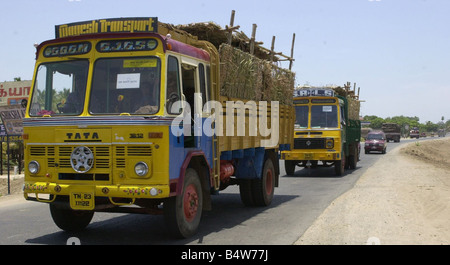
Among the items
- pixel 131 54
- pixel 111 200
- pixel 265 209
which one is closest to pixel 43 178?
pixel 111 200

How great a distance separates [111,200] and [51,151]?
1184 millimetres

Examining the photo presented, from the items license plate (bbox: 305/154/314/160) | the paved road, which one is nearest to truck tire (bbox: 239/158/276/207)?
the paved road

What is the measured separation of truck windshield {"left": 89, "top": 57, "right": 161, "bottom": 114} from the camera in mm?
6812

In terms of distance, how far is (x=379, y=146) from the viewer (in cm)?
3816

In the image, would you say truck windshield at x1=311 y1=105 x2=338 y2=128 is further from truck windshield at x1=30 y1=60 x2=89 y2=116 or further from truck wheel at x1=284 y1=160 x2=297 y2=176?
truck windshield at x1=30 y1=60 x2=89 y2=116

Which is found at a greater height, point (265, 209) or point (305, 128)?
point (305, 128)

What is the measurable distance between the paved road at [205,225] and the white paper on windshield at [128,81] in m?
2.30

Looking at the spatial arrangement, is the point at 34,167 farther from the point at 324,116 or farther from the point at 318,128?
the point at 324,116

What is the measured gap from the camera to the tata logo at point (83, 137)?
6797 millimetres

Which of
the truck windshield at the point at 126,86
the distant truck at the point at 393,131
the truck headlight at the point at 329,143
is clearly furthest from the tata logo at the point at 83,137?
the distant truck at the point at 393,131

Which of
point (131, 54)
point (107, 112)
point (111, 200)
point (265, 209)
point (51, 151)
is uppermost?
point (131, 54)

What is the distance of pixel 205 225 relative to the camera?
870cm

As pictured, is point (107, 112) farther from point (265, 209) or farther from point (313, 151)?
point (313, 151)

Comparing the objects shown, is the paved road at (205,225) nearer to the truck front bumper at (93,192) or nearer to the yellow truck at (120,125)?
the yellow truck at (120,125)
